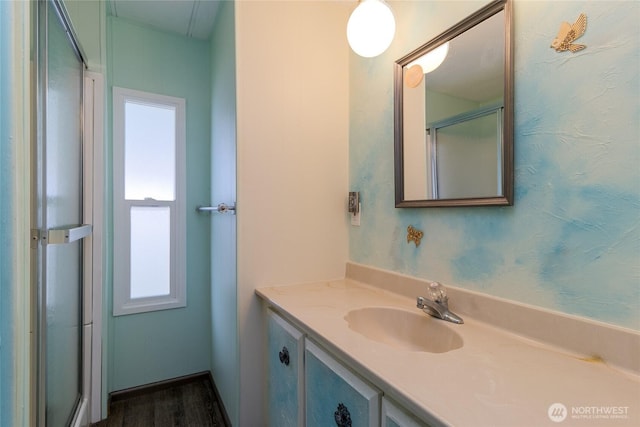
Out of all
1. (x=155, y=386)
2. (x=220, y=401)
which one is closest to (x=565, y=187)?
(x=220, y=401)

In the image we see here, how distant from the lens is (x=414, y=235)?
130cm

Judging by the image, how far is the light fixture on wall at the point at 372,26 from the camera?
124 centimetres

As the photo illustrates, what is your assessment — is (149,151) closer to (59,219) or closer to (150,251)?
(150,251)

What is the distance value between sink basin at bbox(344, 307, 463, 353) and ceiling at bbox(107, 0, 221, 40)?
6.47 feet

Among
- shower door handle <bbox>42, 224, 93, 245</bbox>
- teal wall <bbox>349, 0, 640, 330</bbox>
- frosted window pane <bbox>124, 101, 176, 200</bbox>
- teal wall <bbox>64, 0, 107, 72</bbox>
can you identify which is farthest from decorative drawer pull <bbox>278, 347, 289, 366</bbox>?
teal wall <bbox>64, 0, 107, 72</bbox>

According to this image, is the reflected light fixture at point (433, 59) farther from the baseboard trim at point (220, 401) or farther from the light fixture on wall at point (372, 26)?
the baseboard trim at point (220, 401)

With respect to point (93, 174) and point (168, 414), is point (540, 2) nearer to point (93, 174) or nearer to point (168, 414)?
point (93, 174)

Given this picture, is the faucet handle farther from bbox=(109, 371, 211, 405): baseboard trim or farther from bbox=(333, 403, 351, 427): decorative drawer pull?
bbox=(109, 371, 211, 405): baseboard trim

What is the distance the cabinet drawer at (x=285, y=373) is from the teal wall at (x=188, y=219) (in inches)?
39.3

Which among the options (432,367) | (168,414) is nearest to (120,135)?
Answer: (168,414)

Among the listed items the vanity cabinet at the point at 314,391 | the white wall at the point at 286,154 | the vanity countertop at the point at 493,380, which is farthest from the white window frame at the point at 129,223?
the vanity countertop at the point at 493,380

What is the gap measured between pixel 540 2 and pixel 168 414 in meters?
2.60

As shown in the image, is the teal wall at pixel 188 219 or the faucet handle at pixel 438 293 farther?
the teal wall at pixel 188 219

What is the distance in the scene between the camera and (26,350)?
0.77 metres
